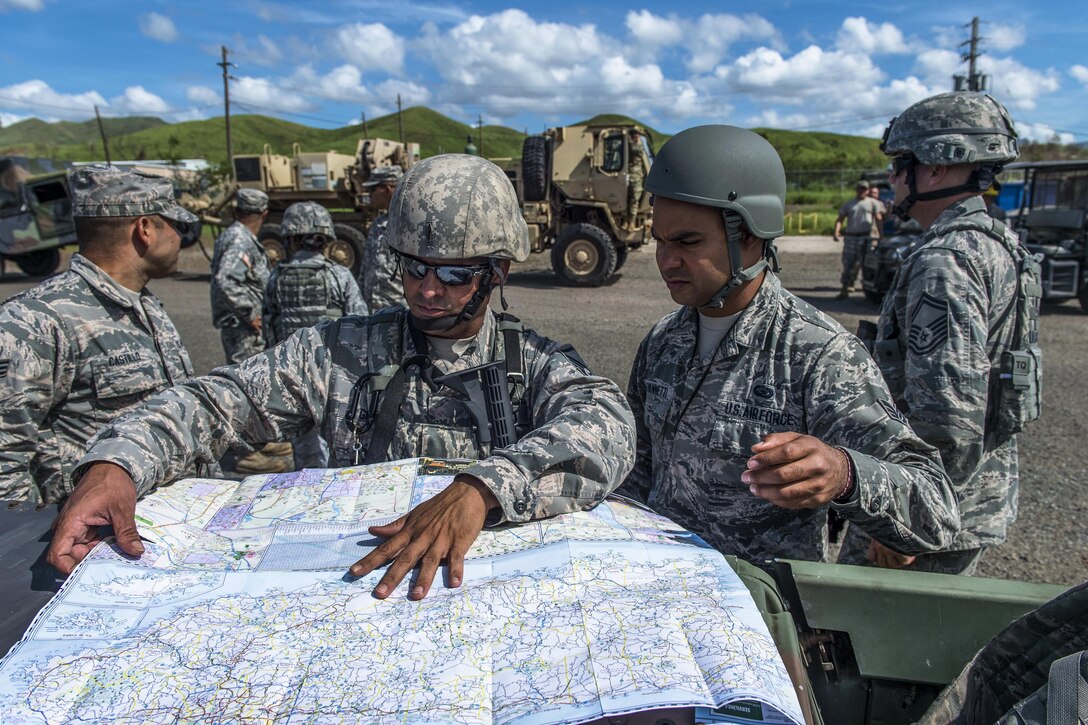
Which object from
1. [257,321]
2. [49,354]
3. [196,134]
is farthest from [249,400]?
[196,134]

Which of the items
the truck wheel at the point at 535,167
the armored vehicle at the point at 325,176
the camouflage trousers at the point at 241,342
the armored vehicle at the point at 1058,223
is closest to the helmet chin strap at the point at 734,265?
the camouflage trousers at the point at 241,342

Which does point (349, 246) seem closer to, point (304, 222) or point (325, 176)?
point (325, 176)

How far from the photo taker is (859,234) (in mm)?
12070

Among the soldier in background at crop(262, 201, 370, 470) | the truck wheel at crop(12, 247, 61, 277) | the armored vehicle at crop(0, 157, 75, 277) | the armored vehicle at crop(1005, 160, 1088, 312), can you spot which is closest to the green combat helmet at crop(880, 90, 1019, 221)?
the soldier in background at crop(262, 201, 370, 470)

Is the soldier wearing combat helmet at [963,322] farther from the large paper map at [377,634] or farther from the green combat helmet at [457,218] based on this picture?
the green combat helmet at [457,218]

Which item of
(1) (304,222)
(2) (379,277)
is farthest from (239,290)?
(2) (379,277)

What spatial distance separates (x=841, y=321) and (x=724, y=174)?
8812 mm

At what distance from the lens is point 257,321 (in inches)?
244

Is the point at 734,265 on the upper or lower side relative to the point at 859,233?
lower

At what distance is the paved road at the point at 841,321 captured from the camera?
13.3 ft

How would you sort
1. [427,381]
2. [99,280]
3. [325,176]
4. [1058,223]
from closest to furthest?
[427,381]
[99,280]
[1058,223]
[325,176]

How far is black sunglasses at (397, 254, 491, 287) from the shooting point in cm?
198

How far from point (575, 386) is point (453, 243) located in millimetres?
519

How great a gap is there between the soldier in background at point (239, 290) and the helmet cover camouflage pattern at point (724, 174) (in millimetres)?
4977
